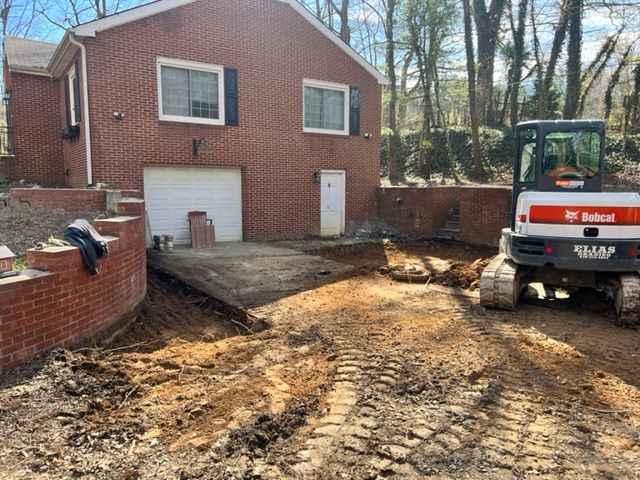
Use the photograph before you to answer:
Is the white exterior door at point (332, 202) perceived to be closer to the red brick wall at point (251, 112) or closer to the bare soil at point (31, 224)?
the red brick wall at point (251, 112)

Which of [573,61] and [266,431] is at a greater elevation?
[573,61]

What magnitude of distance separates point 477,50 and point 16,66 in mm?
19757

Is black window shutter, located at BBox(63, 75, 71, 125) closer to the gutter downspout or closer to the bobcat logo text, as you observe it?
the gutter downspout

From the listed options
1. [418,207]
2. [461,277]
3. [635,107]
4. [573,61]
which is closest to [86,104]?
[461,277]

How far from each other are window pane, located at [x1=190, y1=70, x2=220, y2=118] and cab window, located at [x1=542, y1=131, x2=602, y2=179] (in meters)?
8.76

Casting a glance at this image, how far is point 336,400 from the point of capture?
153 inches

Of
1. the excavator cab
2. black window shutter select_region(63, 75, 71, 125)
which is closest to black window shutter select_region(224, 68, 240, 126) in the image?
black window shutter select_region(63, 75, 71, 125)

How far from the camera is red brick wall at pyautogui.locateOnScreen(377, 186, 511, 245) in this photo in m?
12.8

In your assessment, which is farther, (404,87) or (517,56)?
(404,87)

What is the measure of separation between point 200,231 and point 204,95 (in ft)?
12.1

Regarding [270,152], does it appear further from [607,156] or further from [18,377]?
[607,156]

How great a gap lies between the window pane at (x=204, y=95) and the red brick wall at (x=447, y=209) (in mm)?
6431

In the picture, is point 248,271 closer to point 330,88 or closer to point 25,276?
point 25,276

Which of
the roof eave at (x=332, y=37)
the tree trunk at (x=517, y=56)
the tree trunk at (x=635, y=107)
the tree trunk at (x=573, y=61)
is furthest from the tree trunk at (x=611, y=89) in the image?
the roof eave at (x=332, y=37)
